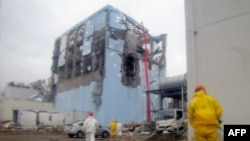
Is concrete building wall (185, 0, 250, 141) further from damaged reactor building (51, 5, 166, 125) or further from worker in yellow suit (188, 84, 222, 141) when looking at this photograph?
damaged reactor building (51, 5, 166, 125)

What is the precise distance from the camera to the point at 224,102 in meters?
5.34

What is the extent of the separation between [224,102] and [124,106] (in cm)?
3369

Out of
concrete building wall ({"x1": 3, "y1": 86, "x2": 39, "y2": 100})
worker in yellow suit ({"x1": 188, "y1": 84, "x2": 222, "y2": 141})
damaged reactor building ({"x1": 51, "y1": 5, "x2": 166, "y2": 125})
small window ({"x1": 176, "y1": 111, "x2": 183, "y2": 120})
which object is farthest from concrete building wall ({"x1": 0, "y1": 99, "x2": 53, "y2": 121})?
worker in yellow suit ({"x1": 188, "y1": 84, "x2": 222, "y2": 141})

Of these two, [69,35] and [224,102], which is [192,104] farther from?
[69,35]

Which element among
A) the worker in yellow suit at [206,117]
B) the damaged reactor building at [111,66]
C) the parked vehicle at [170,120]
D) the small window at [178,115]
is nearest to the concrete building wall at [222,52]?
the worker in yellow suit at [206,117]

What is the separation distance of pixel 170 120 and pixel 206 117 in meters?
17.5

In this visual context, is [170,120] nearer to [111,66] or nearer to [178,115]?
[178,115]

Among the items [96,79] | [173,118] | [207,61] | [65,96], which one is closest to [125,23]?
[96,79]

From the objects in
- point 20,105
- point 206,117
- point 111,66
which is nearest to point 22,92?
point 20,105

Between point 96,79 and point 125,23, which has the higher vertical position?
point 125,23

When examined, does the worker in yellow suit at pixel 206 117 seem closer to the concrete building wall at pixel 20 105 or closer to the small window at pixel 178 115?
the small window at pixel 178 115

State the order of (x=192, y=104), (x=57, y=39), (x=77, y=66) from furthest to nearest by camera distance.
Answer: (x=57, y=39) → (x=77, y=66) → (x=192, y=104)

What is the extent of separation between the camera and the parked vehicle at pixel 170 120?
21711mm

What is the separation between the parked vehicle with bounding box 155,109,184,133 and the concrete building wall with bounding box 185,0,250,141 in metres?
16.1
